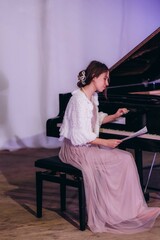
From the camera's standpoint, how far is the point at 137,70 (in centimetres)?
439

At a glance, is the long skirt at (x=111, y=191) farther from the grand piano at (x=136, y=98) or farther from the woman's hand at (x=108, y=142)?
the grand piano at (x=136, y=98)

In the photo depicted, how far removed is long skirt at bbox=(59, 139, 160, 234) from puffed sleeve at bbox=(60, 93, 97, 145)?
0.13 m

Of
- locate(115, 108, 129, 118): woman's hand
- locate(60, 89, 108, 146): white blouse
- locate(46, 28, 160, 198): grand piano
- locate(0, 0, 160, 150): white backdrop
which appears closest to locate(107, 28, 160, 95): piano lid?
locate(46, 28, 160, 198): grand piano

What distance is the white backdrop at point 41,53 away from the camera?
263 inches

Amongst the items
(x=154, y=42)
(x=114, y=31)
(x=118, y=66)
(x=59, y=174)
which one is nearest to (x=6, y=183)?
(x=59, y=174)

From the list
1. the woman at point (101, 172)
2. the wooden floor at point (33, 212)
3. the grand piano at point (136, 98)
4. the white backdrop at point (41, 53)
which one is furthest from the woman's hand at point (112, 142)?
the white backdrop at point (41, 53)

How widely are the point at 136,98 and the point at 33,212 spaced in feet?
3.83

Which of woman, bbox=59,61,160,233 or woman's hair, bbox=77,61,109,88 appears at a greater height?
woman's hair, bbox=77,61,109,88

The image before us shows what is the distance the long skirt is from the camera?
3688 mm

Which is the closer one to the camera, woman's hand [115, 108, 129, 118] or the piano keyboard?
the piano keyboard

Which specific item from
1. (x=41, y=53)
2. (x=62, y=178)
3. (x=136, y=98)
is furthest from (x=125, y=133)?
(x=41, y=53)

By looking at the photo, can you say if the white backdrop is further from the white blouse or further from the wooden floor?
the white blouse

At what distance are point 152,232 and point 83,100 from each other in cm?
100

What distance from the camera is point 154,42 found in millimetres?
4090
